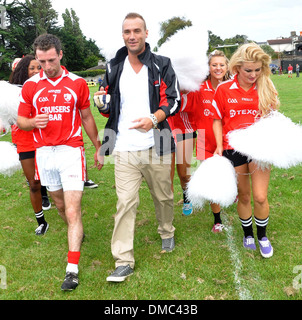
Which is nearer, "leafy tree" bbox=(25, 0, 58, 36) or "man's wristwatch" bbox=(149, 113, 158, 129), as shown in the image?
"man's wristwatch" bbox=(149, 113, 158, 129)

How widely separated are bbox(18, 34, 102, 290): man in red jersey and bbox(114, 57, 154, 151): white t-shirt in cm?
52

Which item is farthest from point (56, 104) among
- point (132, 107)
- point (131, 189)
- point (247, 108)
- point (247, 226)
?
point (247, 226)

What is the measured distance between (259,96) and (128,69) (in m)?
1.47

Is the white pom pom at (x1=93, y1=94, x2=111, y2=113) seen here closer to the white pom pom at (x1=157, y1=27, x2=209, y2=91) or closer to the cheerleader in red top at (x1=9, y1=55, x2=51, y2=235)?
the white pom pom at (x1=157, y1=27, x2=209, y2=91)

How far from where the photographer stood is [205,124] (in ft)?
15.8

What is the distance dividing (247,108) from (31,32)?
8235cm

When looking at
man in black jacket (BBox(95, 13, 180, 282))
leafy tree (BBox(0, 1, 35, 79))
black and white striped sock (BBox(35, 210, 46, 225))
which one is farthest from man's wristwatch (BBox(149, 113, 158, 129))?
leafy tree (BBox(0, 1, 35, 79))

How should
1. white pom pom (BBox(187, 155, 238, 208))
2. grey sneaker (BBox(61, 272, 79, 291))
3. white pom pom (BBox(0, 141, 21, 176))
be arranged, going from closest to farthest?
grey sneaker (BBox(61, 272, 79, 291))
white pom pom (BBox(187, 155, 238, 208))
white pom pom (BBox(0, 141, 21, 176))

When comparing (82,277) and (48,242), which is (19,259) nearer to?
(48,242)

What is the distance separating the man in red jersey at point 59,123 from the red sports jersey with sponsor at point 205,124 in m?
1.64

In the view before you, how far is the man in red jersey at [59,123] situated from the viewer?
3943 mm

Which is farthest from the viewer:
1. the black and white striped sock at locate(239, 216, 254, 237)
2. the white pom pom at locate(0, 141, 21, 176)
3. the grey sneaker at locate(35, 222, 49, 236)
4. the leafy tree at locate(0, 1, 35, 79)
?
the leafy tree at locate(0, 1, 35, 79)

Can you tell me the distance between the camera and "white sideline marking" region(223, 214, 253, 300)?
340cm
